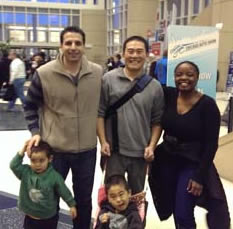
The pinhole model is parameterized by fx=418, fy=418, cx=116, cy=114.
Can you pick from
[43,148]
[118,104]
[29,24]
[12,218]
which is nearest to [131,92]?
[118,104]

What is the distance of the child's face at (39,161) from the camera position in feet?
9.12

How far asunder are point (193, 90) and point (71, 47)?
896 mm

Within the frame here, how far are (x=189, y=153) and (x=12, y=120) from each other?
24.3 ft

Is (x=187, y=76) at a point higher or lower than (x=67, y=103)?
higher

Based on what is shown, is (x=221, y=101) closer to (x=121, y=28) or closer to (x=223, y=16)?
(x=223, y=16)

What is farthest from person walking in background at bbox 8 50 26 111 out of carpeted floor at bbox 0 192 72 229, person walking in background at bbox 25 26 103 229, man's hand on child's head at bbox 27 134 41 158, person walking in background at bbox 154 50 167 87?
man's hand on child's head at bbox 27 134 41 158

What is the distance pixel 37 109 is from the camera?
3.01m

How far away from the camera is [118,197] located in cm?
272

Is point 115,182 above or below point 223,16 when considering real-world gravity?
below

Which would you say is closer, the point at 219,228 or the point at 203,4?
the point at 219,228

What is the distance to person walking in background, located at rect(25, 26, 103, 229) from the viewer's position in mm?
2869

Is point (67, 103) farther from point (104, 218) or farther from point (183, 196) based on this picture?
point (183, 196)

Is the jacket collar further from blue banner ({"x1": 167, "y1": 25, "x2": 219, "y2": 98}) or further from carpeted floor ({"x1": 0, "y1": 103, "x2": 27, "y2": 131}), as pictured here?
carpeted floor ({"x1": 0, "y1": 103, "x2": 27, "y2": 131})

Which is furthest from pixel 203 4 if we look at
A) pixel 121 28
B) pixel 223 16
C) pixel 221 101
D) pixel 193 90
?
pixel 193 90
